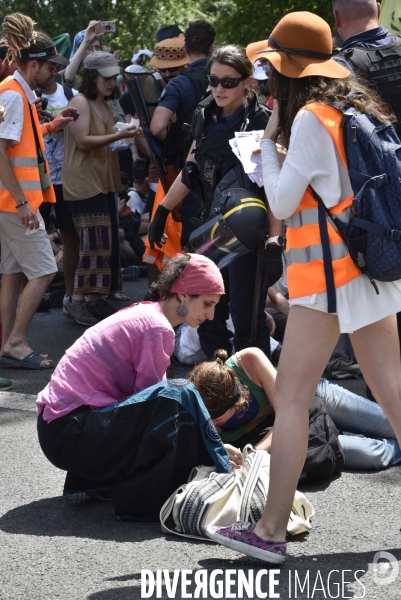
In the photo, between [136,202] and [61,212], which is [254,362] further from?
[136,202]

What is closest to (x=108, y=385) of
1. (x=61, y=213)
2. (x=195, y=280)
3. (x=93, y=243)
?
(x=195, y=280)

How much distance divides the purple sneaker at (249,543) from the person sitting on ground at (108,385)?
672 millimetres

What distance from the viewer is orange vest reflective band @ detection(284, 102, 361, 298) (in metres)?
3.16

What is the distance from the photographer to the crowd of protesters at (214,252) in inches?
127

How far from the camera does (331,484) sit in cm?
423

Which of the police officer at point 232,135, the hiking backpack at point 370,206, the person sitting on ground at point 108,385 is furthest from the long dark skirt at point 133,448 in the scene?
the police officer at point 232,135

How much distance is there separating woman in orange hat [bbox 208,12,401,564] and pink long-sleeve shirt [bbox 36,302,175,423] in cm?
75

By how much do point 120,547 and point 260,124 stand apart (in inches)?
99.5

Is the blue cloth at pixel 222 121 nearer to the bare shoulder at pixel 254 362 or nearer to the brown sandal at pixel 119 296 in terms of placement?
the bare shoulder at pixel 254 362

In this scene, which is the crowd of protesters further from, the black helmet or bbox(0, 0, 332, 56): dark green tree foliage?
bbox(0, 0, 332, 56): dark green tree foliage

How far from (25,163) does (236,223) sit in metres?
2.12

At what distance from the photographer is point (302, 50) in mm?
3215

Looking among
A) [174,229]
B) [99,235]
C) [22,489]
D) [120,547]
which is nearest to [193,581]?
[120,547]

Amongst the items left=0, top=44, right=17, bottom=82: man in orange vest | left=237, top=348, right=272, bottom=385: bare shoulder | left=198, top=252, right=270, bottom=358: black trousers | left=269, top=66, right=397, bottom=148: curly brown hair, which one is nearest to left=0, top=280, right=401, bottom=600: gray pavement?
left=237, top=348, right=272, bottom=385: bare shoulder
